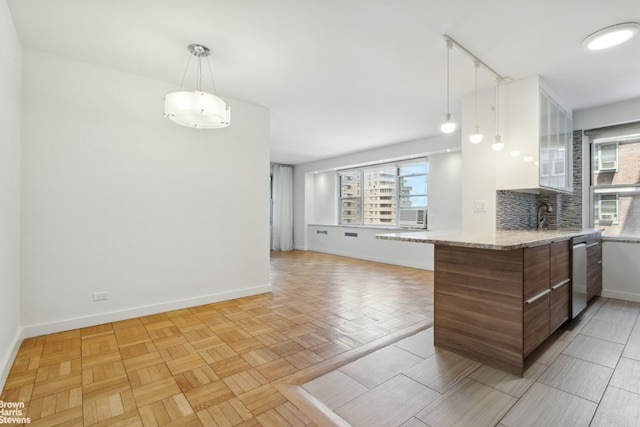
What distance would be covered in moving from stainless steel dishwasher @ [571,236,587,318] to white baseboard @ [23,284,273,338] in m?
3.32

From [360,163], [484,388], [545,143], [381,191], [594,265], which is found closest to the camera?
[484,388]

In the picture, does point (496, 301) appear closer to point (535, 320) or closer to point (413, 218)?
point (535, 320)

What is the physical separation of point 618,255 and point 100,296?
5.78 meters

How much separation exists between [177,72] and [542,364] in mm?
3909

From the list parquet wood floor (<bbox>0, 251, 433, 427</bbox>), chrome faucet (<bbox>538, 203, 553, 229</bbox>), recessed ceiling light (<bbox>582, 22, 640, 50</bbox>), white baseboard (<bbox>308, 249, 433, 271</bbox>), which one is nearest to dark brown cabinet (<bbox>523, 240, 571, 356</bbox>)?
parquet wood floor (<bbox>0, 251, 433, 427</bbox>)

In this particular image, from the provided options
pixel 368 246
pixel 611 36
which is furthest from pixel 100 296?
pixel 368 246

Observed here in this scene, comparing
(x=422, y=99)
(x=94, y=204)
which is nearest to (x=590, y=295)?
(x=422, y=99)

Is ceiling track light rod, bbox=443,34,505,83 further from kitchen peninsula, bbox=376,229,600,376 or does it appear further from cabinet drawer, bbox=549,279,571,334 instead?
cabinet drawer, bbox=549,279,571,334

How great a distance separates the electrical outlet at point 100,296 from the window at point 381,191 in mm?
5119

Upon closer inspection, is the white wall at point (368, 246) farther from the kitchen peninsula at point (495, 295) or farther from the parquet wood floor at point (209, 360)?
the kitchen peninsula at point (495, 295)

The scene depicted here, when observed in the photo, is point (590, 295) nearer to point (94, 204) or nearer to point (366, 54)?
point (366, 54)

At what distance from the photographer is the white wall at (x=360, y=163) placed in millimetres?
5187

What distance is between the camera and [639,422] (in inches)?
58.8

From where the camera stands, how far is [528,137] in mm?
2924
